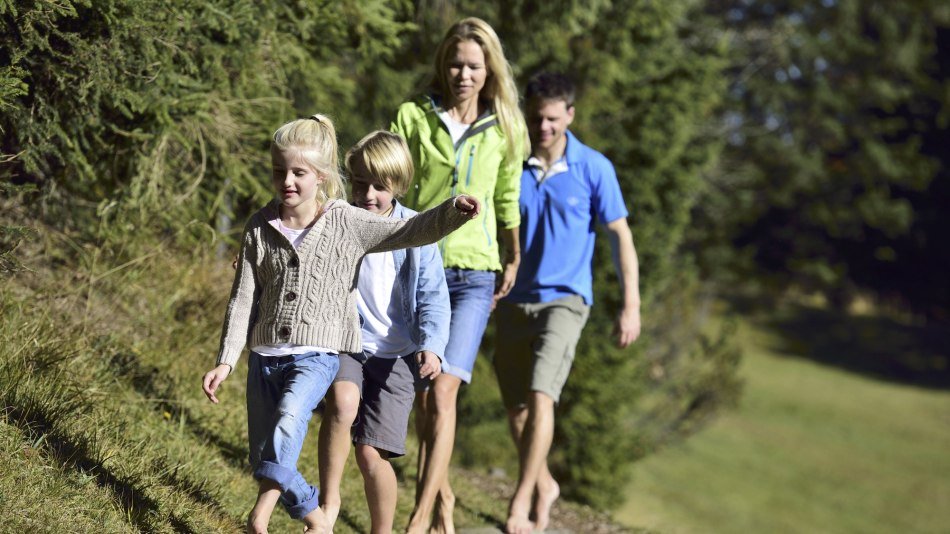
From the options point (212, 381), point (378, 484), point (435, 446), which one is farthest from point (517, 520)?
point (212, 381)

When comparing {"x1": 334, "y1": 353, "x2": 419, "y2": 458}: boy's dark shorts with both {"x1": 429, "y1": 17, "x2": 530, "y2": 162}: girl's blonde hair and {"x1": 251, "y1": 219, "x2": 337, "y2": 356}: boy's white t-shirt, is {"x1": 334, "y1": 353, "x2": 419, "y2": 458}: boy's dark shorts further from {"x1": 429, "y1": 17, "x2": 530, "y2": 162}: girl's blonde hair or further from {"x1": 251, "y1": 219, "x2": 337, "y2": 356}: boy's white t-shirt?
{"x1": 429, "y1": 17, "x2": 530, "y2": 162}: girl's blonde hair

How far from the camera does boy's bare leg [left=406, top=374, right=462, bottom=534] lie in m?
4.84

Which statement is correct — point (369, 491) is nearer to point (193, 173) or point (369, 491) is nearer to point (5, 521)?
point (5, 521)

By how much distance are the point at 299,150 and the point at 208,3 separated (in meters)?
2.18

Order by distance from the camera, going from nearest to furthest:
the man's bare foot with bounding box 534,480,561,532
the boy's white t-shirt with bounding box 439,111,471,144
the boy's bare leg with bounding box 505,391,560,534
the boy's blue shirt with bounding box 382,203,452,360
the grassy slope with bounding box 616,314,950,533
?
the boy's blue shirt with bounding box 382,203,452,360
the boy's white t-shirt with bounding box 439,111,471,144
the boy's bare leg with bounding box 505,391,560,534
the man's bare foot with bounding box 534,480,561,532
the grassy slope with bounding box 616,314,950,533

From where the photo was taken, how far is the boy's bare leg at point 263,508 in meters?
3.72

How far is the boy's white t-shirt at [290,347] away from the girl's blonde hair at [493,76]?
1.42 metres

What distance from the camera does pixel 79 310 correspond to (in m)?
6.03

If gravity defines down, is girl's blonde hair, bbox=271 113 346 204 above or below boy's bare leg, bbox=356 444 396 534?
above

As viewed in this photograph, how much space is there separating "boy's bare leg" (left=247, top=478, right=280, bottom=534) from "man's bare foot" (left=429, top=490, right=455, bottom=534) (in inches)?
59.4

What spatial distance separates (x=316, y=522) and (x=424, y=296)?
2.85ft

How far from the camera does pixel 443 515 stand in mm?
5223

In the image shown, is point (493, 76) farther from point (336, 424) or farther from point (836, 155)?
point (836, 155)

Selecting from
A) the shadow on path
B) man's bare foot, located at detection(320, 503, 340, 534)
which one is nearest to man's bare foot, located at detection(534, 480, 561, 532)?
man's bare foot, located at detection(320, 503, 340, 534)
